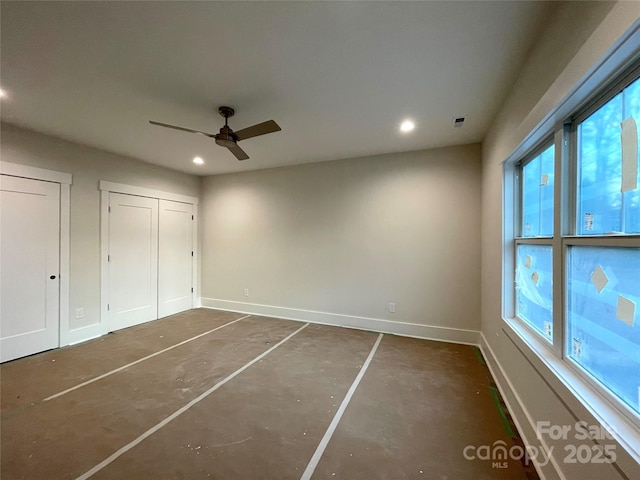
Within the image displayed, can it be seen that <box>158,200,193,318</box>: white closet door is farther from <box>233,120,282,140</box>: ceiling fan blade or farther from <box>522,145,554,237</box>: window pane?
<box>522,145,554,237</box>: window pane

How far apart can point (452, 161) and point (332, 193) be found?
181 centimetres

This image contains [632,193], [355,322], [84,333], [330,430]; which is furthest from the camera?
[355,322]

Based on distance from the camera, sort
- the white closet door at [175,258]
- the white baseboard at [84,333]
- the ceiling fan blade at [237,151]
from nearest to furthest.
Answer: the ceiling fan blade at [237,151] → the white baseboard at [84,333] → the white closet door at [175,258]

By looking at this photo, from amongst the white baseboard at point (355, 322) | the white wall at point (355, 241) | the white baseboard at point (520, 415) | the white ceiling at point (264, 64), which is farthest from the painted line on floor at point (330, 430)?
the white ceiling at point (264, 64)

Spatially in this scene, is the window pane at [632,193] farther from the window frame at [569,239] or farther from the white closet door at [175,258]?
the white closet door at [175,258]

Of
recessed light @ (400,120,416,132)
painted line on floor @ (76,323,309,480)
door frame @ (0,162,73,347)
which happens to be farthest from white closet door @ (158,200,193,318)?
recessed light @ (400,120,416,132)

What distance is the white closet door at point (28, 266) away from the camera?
290 centimetres

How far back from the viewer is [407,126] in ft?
9.70

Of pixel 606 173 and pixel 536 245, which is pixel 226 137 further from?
pixel 536 245

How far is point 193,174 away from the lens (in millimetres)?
5141

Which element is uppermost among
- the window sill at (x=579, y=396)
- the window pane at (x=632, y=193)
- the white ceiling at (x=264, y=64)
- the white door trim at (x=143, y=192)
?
the white ceiling at (x=264, y=64)

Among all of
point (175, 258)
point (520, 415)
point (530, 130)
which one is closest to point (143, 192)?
point (175, 258)

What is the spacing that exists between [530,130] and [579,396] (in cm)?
161

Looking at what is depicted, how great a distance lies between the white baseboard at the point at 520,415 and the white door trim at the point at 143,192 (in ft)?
17.7
